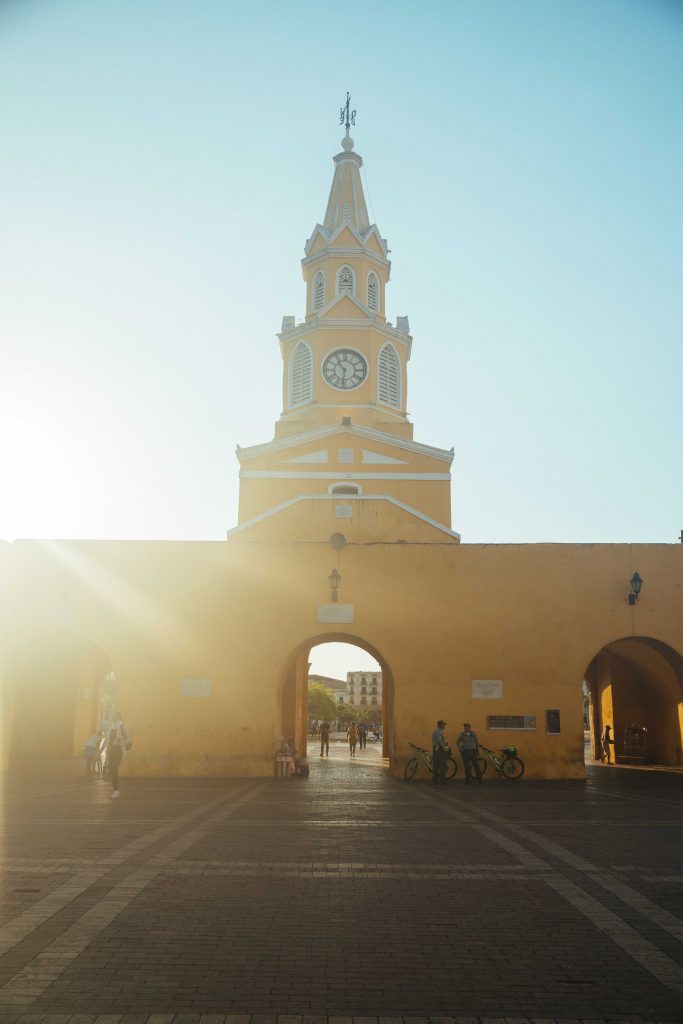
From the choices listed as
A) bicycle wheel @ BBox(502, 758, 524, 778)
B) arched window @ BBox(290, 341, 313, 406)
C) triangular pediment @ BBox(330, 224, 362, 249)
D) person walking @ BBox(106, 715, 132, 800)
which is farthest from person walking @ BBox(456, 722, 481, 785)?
triangular pediment @ BBox(330, 224, 362, 249)

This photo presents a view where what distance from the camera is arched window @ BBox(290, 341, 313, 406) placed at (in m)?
38.7

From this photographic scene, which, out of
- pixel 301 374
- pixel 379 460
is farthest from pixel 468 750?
pixel 301 374

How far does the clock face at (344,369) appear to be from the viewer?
3809 cm

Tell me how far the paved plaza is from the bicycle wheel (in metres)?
6.32

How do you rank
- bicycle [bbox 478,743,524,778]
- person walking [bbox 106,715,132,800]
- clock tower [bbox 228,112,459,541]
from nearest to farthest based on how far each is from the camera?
person walking [bbox 106,715,132,800] → bicycle [bbox 478,743,524,778] → clock tower [bbox 228,112,459,541]

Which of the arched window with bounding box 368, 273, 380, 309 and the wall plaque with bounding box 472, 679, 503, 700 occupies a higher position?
the arched window with bounding box 368, 273, 380, 309

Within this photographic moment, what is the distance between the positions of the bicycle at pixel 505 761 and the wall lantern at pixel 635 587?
14.7 ft

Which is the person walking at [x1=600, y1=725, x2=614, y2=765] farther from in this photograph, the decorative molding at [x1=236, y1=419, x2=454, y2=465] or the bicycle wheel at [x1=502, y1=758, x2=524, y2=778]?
the decorative molding at [x1=236, y1=419, x2=454, y2=465]

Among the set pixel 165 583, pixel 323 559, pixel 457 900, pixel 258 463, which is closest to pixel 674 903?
pixel 457 900

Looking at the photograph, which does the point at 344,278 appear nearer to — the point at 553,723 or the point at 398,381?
the point at 398,381

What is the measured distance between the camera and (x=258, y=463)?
34281 millimetres

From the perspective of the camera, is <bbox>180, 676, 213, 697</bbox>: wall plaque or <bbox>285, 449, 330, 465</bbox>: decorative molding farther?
<bbox>285, 449, 330, 465</bbox>: decorative molding

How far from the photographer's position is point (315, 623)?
64.6 ft

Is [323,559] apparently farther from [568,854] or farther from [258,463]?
[258,463]
